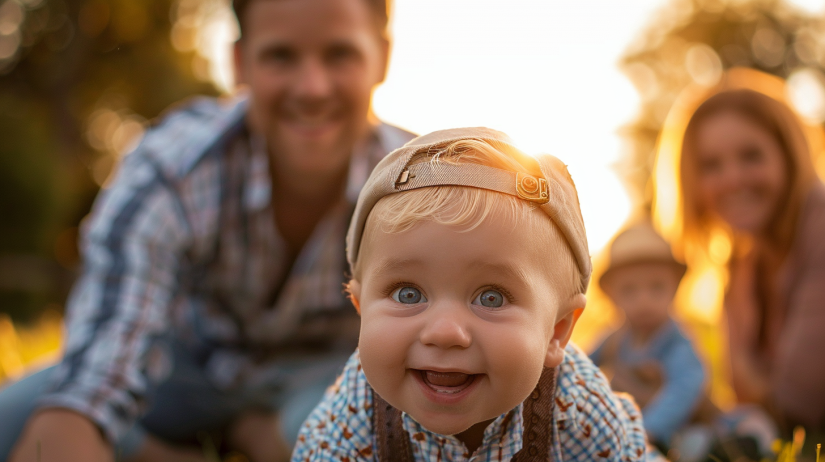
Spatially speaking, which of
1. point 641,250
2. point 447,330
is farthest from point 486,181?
point 641,250

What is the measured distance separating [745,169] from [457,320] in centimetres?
234

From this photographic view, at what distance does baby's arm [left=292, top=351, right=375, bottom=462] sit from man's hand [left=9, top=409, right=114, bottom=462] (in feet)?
2.25

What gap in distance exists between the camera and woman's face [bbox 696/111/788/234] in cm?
302

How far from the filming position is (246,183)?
271 cm

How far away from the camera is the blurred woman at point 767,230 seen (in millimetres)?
2836

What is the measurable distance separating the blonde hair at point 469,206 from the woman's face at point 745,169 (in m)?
2.02

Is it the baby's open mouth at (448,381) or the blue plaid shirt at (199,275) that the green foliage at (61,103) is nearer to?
the blue plaid shirt at (199,275)

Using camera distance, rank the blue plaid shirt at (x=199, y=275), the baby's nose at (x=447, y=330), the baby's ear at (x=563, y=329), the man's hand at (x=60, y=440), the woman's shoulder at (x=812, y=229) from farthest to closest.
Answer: the woman's shoulder at (x=812, y=229) → the blue plaid shirt at (x=199, y=275) → the man's hand at (x=60, y=440) → the baby's ear at (x=563, y=329) → the baby's nose at (x=447, y=330)

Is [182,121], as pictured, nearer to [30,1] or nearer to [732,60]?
[30,1]

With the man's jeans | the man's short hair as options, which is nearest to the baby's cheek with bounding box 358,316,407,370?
the man's jeans

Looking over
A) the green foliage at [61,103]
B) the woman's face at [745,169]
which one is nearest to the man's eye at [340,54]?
the woman's face at [745,169]

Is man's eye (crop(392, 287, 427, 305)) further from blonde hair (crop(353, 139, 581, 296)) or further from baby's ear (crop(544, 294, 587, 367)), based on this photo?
baby's ear (crop(544, 294, 587, 367))

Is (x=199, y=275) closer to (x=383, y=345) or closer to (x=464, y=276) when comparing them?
(x=383, y=345)

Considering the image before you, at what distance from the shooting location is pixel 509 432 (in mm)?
1498
